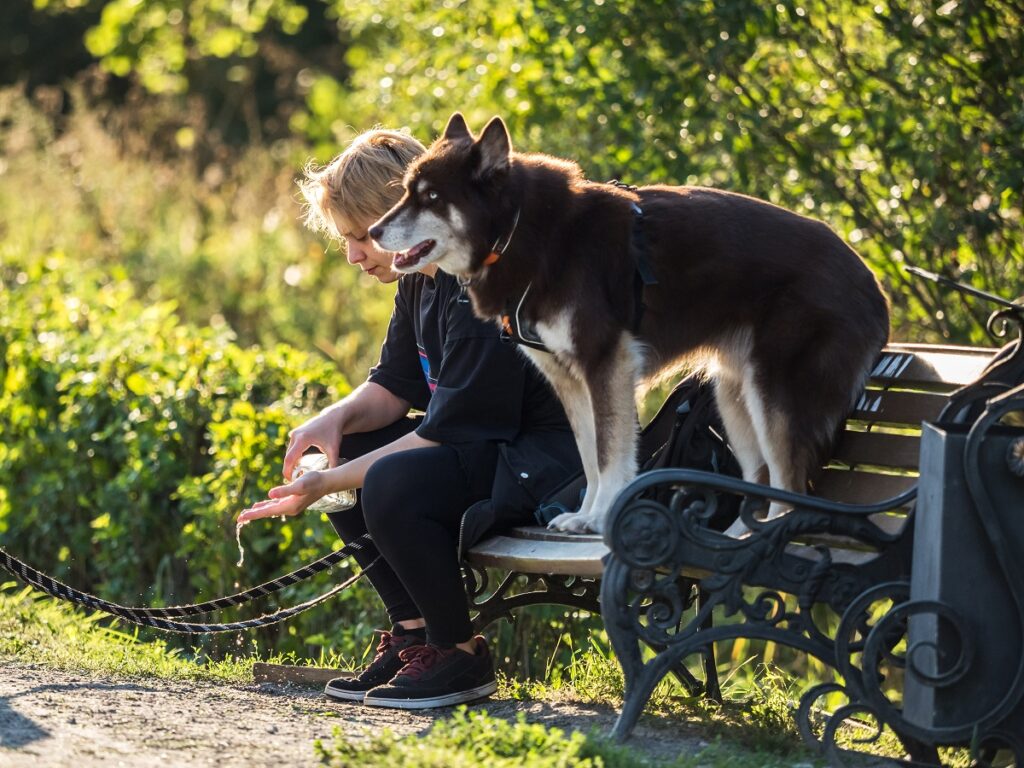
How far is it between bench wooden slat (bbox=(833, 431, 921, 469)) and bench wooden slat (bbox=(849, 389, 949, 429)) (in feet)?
0.16

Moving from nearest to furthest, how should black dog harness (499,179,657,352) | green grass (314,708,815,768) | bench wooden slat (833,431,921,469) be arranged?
green grass (314,708,815,768) < bench wooden slat (833,431,921,469) < black dog harness (499,179,657,352)

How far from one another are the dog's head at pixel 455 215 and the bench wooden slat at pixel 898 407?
1.11 metres

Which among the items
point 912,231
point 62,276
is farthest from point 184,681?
point 62,276

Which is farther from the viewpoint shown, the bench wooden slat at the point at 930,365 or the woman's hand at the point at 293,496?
the woman's hand at the point at 293,496

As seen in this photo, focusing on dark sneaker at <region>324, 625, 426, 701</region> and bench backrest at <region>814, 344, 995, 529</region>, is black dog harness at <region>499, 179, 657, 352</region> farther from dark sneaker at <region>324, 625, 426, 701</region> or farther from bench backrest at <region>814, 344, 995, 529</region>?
dark sneaker at <region>324, 625, 426, 701</region>

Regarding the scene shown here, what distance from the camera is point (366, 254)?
4188 mm

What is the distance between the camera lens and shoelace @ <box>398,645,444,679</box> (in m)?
3.74

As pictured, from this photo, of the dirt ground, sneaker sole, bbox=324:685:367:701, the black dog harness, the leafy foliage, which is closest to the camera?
the dirt ground

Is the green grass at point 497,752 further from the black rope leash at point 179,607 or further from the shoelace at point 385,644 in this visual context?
the black rope leash at point 179,607

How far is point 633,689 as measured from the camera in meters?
3.10

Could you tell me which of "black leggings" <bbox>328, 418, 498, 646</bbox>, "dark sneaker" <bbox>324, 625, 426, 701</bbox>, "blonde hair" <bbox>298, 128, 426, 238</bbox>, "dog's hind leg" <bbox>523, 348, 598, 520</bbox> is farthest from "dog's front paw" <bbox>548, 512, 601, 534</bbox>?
"blonde hair" <bbox>298, 128, 426, 238</bbox>

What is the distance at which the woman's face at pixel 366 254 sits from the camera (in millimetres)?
4180

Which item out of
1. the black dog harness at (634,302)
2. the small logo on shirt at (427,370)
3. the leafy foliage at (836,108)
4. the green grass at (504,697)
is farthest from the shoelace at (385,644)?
the leafy foliage at (836,108)

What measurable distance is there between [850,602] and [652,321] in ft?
3.45
